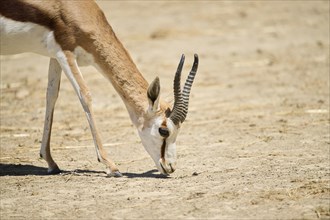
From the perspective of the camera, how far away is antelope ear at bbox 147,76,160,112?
8.55 metres

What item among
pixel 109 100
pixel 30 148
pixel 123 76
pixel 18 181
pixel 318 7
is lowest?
pixel 318 7

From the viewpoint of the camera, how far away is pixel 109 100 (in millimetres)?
13648

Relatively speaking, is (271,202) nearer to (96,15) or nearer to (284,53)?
(96,15)

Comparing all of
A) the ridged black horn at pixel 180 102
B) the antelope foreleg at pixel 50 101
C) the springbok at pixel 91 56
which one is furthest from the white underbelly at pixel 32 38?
the ridged black horn at pixel 180 102

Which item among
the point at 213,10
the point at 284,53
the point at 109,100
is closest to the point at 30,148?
the point at 109,100

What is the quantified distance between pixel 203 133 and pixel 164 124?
2.55 meters

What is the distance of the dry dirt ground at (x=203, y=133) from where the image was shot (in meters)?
7.46

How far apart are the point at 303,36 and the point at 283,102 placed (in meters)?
7.12

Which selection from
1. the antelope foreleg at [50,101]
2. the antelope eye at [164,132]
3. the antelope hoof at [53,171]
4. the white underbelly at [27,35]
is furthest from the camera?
the antelope foreleg at [50,101]

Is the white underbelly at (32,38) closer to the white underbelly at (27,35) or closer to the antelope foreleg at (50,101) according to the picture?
the white underbelly at (27,35)

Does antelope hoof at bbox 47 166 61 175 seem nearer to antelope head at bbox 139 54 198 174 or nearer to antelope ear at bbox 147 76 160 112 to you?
antelope head at bbox 139 54 198 174

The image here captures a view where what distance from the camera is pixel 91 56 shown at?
29.7 ft

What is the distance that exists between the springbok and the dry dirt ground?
1.75ft

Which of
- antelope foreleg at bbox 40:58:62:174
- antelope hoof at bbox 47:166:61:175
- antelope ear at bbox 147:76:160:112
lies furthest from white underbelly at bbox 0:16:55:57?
antelope hoof at bbox 47:166:61:175
